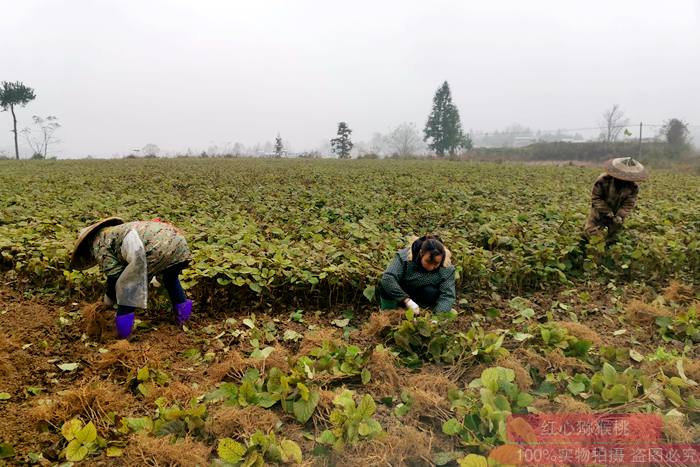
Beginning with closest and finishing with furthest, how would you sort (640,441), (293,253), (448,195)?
(640,441) < (293,253) < (448,195)

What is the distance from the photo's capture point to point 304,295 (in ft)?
13.9

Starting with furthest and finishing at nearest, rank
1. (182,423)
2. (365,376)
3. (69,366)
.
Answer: (69,366) → (365,376) → (182,423)

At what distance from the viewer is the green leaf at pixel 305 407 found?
2307 millimetres

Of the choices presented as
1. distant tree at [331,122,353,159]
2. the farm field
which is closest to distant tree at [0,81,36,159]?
distant tree at [331,122,353,159]

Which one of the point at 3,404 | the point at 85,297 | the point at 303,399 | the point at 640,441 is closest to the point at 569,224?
the point at 640,441

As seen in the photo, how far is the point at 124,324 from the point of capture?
326 cm

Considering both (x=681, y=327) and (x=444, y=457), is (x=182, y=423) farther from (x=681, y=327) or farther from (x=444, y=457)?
(x=681, y=327)

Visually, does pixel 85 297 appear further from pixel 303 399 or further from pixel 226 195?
pixel 226 195

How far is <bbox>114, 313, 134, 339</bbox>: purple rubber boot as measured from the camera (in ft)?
10.6

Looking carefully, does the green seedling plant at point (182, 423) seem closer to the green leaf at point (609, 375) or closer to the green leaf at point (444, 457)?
the green leaf at point (444, 457)

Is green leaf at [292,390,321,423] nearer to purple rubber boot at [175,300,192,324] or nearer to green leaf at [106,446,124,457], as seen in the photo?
green leaf at [106,446,124,457]

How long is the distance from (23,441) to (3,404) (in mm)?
472

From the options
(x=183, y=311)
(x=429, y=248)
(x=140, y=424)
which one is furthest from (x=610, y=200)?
(x=140, y=424)

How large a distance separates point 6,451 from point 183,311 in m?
1.71
